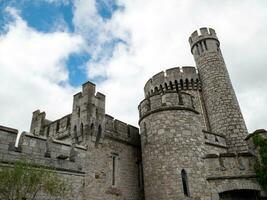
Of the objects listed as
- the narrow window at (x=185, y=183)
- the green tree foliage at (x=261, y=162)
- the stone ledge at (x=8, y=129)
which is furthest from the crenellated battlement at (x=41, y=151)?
the green tree foliage at (x=261, y=162)

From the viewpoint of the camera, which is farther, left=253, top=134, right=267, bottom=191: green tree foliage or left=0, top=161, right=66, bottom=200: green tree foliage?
left=253, top=134, right=267, bottom=191: green tree foliage

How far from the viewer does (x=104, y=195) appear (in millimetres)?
10742

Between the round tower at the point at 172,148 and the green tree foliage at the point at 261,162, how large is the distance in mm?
2285

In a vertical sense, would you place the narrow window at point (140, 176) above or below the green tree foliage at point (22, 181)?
above

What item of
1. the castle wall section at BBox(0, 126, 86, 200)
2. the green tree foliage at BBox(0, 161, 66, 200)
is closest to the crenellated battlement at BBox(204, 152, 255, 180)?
the castle wall section at BBox(0, 126, 86, 200)

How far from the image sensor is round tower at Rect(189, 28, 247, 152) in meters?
15.2

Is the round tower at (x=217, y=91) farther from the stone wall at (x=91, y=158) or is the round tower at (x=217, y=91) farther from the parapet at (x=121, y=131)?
the stone wall at (x=91, y=158)

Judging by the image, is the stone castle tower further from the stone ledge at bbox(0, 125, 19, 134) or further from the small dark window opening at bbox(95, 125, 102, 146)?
the stone ledge at bbox(0, 125, 19, 134)

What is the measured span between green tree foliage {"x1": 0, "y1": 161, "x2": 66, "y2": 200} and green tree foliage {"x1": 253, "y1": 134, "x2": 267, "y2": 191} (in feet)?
27.0

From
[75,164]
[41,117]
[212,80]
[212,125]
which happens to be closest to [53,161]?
[75,164]

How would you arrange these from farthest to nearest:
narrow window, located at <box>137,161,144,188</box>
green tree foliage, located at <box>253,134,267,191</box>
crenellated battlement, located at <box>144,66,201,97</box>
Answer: crenellated battlement, located at <box>144,66,201,97</box>, narrow window, located at <box>137,161,144,188</box>, green tree foliage, located at <box>253,134,267,191</box>

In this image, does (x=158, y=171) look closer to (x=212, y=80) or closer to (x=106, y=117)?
(x=106, y=117)

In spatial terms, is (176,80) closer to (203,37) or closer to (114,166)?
(203,37)

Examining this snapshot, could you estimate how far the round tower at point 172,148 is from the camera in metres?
10.2
